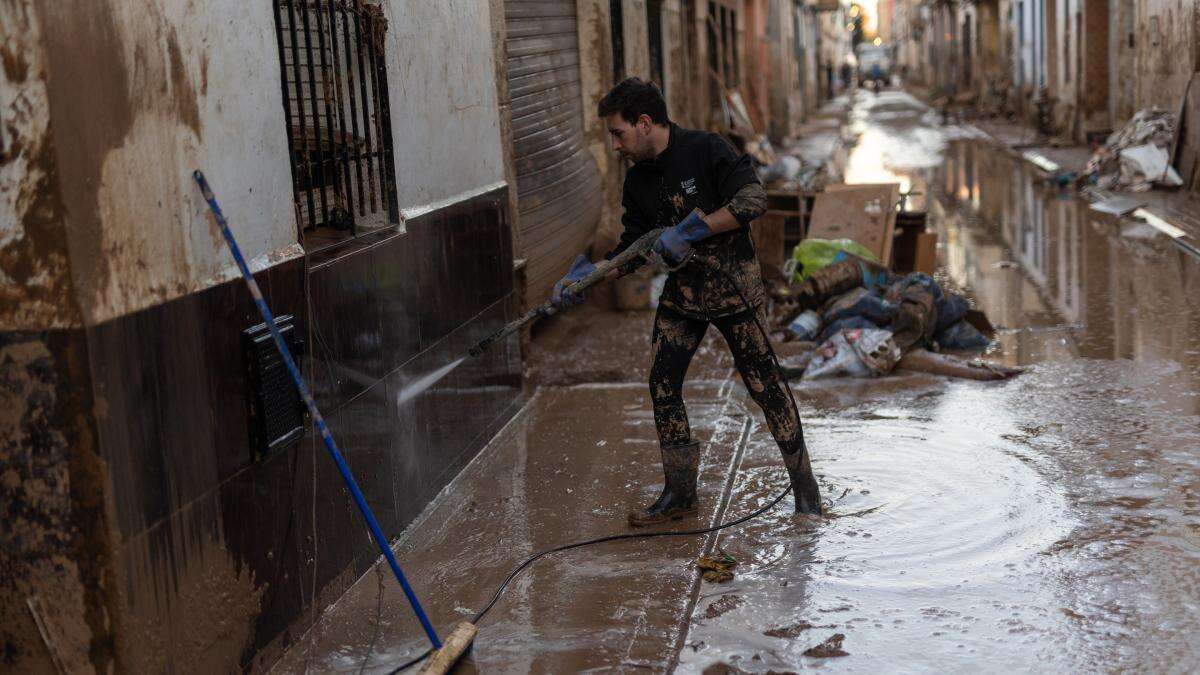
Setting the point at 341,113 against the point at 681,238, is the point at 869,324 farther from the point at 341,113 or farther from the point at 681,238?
the point at 341,113

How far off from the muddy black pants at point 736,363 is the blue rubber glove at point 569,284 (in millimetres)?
346

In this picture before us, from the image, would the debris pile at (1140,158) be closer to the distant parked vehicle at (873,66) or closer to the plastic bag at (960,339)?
the plastic bag at (960,339)

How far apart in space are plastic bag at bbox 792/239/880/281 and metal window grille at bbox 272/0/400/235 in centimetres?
434

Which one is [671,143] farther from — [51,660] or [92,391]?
[51,660]

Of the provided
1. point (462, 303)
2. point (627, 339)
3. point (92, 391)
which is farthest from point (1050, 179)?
point (92, 391)

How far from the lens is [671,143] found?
4902 millimetres

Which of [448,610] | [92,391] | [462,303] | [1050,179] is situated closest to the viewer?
[92,391]

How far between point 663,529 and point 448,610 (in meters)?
1.04

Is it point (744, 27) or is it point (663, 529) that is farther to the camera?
point (744, 27)

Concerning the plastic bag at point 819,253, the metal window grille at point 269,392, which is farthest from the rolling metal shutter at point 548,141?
the metal window grille at point 269,392

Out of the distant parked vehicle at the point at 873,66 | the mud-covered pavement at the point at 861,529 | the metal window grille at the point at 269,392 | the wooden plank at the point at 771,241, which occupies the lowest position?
the mud-covered pavement at the point at 861,529

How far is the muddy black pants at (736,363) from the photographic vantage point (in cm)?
497

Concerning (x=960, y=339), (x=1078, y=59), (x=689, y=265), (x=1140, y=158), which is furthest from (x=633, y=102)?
(x=1078, y=59)

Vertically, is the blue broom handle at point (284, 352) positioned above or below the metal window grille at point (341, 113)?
below
